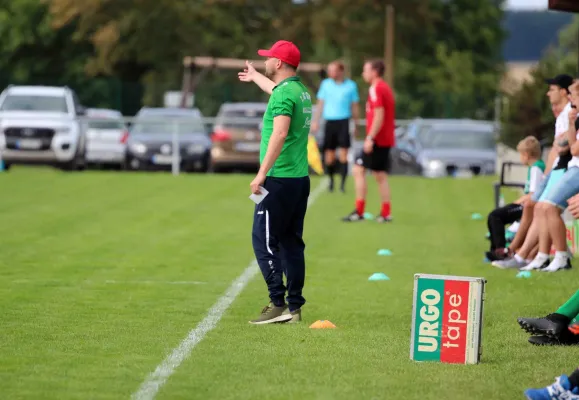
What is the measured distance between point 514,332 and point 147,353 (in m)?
2.53

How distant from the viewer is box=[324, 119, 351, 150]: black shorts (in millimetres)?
22594

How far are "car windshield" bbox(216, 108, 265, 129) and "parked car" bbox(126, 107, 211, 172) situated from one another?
28.3 inches

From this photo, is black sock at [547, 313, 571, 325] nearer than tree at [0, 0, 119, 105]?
Yes

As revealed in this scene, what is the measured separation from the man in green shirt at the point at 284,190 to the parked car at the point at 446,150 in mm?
21871

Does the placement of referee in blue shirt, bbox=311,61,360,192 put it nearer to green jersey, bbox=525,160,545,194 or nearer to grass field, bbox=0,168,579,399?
grass field, bbox=0,168,579,399

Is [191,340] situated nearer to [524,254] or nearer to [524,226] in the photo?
[524,254]

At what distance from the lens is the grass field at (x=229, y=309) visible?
7.62 metres

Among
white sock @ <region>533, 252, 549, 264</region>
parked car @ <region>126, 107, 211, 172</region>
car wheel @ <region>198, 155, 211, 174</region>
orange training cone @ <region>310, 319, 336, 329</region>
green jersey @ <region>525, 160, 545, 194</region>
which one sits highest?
green jersey @ <region>525, 160, 545, 194</region>

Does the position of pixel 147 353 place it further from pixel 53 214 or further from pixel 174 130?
pixel 174 130

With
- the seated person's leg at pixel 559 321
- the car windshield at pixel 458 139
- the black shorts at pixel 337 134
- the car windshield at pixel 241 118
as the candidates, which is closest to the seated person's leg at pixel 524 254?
the seated person's leg at pixel 559 321

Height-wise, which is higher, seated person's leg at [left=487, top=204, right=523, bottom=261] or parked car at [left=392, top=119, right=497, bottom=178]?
seated person's leg at [left=487, top=204, right=523, bottom=261]

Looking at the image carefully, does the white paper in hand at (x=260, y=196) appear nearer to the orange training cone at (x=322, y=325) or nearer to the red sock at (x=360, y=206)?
the orange training cone at (x=322, y=325)

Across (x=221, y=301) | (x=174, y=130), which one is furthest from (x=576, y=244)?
(x=174, y=130)

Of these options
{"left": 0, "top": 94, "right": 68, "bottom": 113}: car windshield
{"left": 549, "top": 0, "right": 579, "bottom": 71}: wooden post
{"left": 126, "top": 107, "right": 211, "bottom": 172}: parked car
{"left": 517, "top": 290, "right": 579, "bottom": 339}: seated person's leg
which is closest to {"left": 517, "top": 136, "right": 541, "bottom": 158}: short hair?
{"left": 549, "top": 0, "right": 579, "bottom": 71}: wooden post
